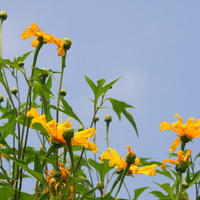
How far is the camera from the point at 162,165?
208 cm

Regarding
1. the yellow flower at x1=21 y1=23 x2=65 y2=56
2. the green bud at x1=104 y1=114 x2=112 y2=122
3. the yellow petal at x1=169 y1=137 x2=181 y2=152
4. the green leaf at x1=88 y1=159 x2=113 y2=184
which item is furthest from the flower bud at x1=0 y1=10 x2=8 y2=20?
the yellow petal at x1=169 y1=137 x2=181 y2=152

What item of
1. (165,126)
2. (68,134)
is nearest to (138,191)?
(165,126)

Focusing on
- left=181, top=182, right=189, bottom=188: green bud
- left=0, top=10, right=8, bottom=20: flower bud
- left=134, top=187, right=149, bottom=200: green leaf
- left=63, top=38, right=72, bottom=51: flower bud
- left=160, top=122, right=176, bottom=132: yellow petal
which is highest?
left=0, top=10, right=8, bottom=20: flower bud

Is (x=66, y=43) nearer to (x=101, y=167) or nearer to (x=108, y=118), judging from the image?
(x=101, y=167)

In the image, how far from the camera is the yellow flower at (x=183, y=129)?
7.50ft

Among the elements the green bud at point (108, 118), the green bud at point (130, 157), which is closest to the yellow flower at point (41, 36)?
the green bud at point (130, 157)

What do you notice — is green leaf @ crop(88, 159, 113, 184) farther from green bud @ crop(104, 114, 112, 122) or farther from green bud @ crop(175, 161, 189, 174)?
green bud @ crop(104, 114, 112, 122)

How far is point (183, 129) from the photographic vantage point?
2.30 metres

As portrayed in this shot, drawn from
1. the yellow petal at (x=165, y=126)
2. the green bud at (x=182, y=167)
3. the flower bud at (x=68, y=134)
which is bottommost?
the green bud at (x=182, y=167)

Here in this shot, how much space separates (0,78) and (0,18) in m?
0.81

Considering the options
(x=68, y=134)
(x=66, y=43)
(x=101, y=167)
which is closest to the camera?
(x=68, y=134)

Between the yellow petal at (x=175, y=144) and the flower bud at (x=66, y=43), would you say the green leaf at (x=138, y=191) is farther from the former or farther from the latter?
the flower bud at (x=66, y=43)

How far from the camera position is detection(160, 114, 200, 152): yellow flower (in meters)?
2.29

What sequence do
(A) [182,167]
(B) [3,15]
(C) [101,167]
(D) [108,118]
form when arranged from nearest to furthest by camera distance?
(A) [182,167]
(C) [101,167]
(B) [3,15]
(D) [108,118]
